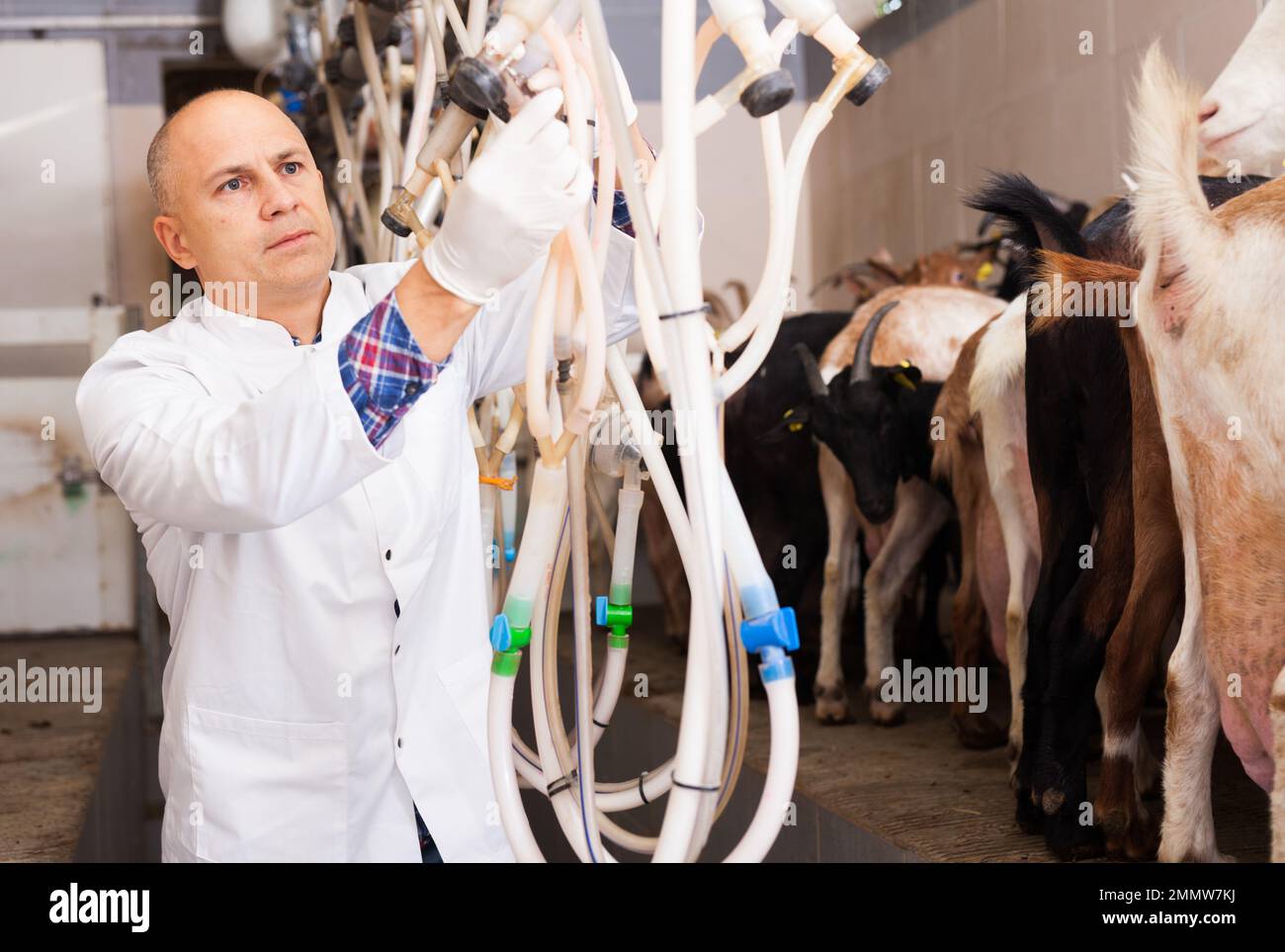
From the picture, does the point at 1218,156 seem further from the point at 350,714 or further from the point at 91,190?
the point at 91,190

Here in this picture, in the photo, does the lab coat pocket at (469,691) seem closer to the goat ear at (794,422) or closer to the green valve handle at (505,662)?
the green valve handle at (505,662)

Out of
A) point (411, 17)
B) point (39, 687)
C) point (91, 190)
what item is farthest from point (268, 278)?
point (91, 190)

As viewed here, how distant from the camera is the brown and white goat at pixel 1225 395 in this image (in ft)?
5.65

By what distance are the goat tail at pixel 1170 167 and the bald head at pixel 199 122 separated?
1.12m

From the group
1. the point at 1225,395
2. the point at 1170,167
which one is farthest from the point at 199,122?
the point at 1225,395

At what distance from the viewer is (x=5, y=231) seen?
637cm

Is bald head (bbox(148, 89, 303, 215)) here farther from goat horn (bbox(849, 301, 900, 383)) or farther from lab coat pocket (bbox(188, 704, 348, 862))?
goat horn (bbox(849, 301, 900, 383))

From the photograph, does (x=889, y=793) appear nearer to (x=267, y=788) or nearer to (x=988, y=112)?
(x=267, y=788)

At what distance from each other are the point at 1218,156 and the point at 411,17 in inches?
65.2

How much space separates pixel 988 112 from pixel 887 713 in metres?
2.57

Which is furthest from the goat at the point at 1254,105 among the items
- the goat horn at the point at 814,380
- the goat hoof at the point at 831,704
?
the goat hoof at the point at 831,704

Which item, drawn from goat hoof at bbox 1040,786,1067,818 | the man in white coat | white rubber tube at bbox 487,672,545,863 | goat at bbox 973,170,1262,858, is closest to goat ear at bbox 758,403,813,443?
goat at bbox 973,170,1262,858

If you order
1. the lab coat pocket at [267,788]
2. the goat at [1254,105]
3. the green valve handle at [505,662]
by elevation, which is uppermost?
Result: the goat at [1254,105]

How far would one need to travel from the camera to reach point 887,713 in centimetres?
355
